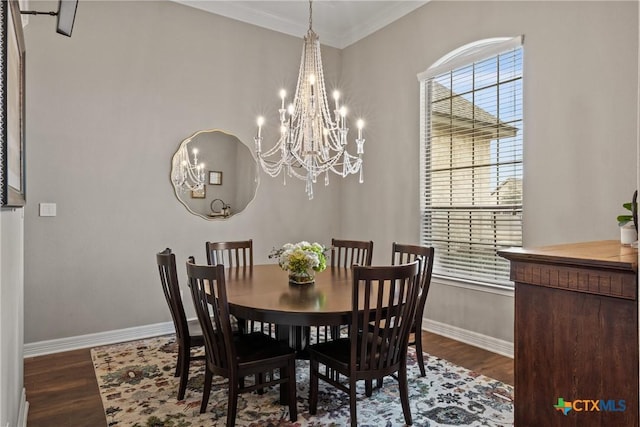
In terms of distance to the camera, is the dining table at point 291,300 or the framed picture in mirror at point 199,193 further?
the framed picture in mirror at point 199,193

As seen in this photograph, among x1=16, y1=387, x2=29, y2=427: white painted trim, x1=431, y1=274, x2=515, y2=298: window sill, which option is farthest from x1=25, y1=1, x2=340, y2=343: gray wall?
x1=431, y1=274, x2=515, y2=298: window sill

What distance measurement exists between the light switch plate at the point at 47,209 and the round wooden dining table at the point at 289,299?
5.55 feet

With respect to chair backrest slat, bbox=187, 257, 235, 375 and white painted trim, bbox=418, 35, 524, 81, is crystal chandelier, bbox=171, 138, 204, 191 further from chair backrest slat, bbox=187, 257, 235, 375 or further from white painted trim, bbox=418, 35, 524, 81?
white painted trim, bbox=418, 35, 524, 81

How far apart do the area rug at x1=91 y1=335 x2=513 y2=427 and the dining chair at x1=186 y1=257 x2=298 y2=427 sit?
155 mm

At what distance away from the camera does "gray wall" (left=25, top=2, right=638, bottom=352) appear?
115 inches

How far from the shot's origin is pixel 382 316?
224 centimetres

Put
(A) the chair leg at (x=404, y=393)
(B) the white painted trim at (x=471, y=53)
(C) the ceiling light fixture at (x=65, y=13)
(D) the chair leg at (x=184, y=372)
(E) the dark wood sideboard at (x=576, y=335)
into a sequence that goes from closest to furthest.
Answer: (E) the dark wood sideboard at (x=576, y=335) < (C) the ceiling light fixture at (x=65, y=13) < (A) the chair leg at (x=404, y=393) < (D) the chair leg at (x=184, y=372) < (B) the white painted trim at (x=471, y=53)

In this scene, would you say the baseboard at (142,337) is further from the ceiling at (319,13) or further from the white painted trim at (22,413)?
the ceiling at (319,13)

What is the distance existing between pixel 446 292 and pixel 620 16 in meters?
2.51

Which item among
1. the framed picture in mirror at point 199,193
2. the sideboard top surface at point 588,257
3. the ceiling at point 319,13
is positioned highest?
the ceiling at point 319,13

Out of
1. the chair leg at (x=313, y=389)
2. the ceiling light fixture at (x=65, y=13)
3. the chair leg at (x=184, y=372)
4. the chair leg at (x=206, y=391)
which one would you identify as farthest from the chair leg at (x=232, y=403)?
the ceiling light fixture at (x=65, y=13)

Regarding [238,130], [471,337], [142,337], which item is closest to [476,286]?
[471,337]

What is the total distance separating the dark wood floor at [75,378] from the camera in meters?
2.47

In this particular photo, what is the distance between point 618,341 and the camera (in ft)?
4.72
